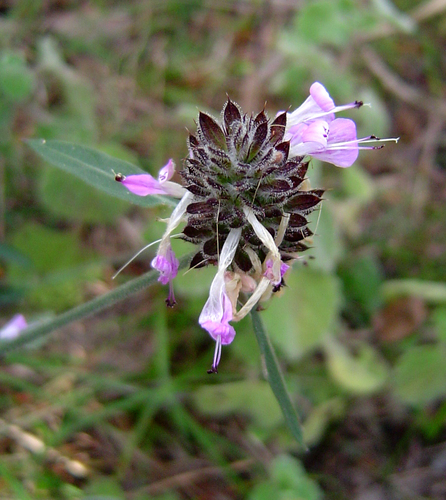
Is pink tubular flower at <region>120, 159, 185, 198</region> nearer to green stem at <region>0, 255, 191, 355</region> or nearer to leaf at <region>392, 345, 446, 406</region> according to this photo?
green stem at <region>0, 255, 191, 355</region>

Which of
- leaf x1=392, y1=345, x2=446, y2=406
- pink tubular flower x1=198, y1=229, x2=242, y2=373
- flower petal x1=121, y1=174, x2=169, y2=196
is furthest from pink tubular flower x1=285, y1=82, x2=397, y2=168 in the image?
leaf x1=392, y1=345, x2=446, y2=406

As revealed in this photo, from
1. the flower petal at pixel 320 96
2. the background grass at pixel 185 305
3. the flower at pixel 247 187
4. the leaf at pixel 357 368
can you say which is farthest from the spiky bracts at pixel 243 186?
the leaf at pixel 357 368

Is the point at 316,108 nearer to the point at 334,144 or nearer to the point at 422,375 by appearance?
the point at 334,144

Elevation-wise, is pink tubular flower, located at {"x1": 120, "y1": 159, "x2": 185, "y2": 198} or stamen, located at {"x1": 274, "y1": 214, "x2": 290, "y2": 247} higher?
pink tubular flower, located at {"x1": 120, "y1": 159, "x2": 185, "y2": 198}

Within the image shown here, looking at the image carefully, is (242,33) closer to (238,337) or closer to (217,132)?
(238,337)

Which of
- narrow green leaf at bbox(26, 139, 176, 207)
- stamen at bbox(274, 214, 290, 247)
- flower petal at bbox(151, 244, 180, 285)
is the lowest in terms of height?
flower petal at bbox(151, 244, 180, 285)

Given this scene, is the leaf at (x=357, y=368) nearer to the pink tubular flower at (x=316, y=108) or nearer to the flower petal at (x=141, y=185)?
the pink tubular flower at (x=316, y=108)

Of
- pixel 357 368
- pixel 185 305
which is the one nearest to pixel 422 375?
pixel 357 368

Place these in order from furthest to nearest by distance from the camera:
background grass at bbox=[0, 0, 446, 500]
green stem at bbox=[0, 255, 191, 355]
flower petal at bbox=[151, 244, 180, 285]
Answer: background grass at bbox=[0, 0, 446, 500] → green stem at bbox=[0, 255, 191, 355] → flower petal at bbox=[151, 244, 180, 285]

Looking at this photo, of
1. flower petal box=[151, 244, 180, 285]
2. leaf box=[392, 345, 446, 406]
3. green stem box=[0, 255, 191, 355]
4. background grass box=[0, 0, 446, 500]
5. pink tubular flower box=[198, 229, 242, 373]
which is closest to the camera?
pink tubular flower box=[198, 229, 242, 373]
